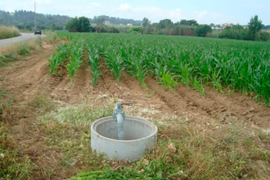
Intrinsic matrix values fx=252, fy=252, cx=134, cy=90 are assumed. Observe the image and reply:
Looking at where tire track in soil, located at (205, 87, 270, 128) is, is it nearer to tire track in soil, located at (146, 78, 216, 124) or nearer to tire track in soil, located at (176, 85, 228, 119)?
tire track in soil, located at (176, 85, 228, 119)

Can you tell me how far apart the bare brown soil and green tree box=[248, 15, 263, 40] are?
50.4m

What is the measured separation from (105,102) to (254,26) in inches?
2197

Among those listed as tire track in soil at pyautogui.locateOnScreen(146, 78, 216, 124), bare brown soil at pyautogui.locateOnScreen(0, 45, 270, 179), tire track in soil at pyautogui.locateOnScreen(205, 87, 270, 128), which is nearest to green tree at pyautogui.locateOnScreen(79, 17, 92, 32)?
bare brown soil at pyautogui.locateOnScreen(0, 45, 270, 179)

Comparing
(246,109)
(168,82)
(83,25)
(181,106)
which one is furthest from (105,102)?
(83,25)

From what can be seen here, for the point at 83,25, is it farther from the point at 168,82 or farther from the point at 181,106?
the point at 181,106

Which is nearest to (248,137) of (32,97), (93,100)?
(93,100)

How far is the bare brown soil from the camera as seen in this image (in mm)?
3350

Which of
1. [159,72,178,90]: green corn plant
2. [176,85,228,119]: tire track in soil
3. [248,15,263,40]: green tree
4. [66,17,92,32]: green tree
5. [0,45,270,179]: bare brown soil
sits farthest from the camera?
[66,17,92,32]: green tree

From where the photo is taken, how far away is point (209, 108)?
5.21 m

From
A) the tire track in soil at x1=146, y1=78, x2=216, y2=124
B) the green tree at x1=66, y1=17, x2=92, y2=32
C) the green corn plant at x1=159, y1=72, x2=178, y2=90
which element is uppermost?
the green tree at x1=66, y1=17, x2=92, y2=32

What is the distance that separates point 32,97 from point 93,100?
1.30 metres

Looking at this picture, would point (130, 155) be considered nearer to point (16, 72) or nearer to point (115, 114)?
point (115, 114)

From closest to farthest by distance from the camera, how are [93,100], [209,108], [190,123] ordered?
[190,123], [209,108], [93,100]

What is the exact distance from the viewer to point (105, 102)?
214 inches
